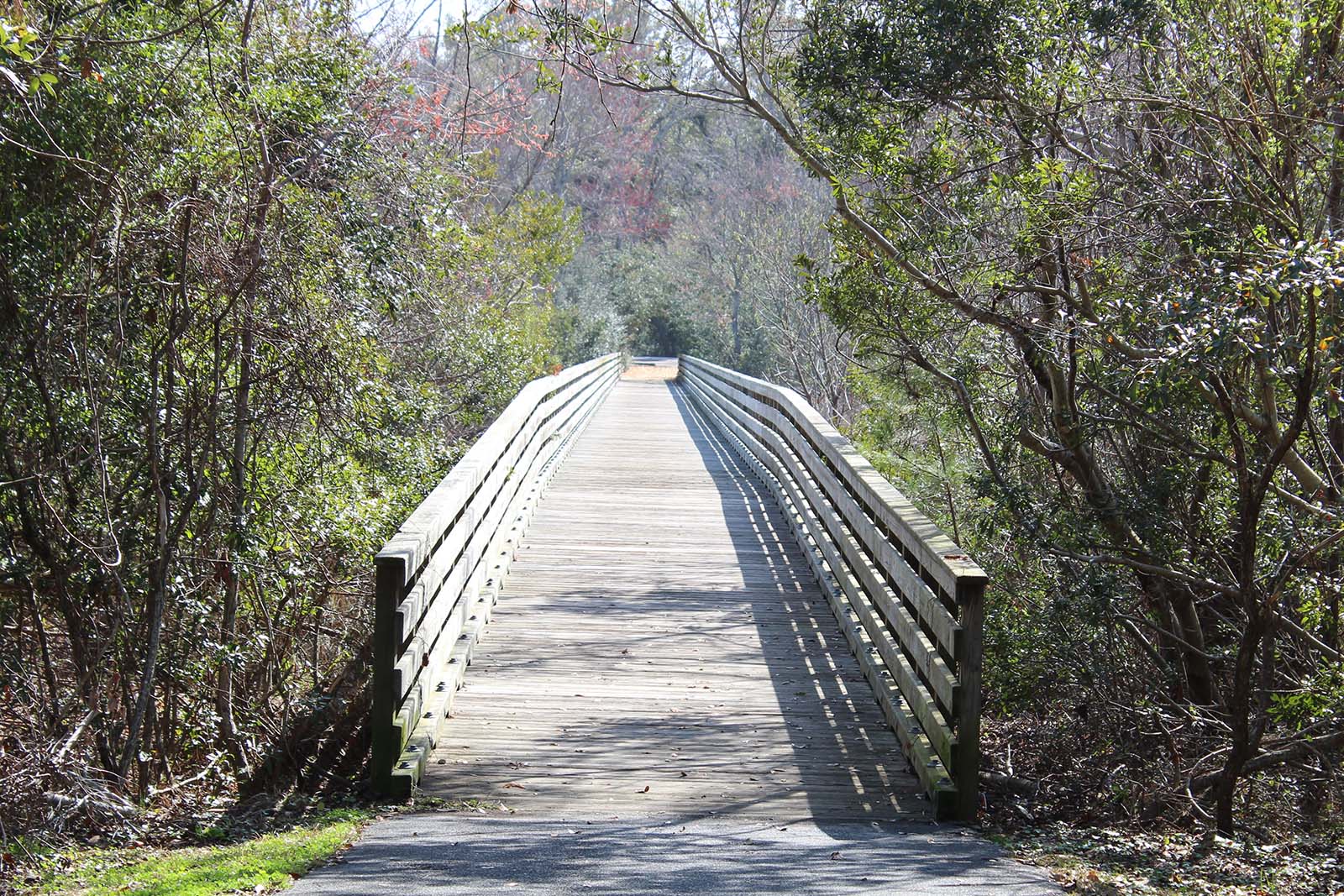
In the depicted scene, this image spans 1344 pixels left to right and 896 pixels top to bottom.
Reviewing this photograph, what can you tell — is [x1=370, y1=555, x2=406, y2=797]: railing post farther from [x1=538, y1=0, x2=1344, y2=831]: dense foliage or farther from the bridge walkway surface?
[x1=538, y1=0, x2=1344, y2=831]: dense foliage

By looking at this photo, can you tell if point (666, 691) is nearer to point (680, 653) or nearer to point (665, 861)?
point (680, 653)

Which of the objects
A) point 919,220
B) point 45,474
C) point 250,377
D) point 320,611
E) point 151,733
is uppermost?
point 919,220

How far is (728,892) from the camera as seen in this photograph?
348cm

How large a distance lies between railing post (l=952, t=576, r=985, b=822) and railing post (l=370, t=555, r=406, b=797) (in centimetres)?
195

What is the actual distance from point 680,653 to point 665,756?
1.43 meters

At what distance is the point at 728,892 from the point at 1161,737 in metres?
3.49

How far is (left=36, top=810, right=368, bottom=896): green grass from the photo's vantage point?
3.50 meters

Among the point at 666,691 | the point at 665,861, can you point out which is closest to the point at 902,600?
the point at 666,691

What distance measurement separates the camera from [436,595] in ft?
17.5

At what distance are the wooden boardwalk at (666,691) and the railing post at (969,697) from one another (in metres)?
0.20

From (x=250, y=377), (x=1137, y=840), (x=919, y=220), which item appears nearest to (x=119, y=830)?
(x=250, y=377)

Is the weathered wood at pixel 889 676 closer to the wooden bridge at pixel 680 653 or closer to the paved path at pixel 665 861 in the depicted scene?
the wooden bridge at pixel 680 653

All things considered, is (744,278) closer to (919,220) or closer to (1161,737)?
(919,220)

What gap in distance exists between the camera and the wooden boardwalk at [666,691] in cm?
469
